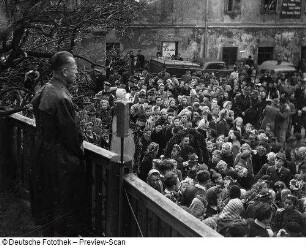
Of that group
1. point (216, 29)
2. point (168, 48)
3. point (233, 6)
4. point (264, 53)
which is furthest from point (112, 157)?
point (264, 53)

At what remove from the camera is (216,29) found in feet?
89.6

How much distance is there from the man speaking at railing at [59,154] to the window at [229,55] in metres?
24.4

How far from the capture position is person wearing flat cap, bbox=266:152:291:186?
7945mm

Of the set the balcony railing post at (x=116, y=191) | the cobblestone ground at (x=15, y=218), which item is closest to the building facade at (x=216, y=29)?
the cobblestone ground at (x=15, y=218)

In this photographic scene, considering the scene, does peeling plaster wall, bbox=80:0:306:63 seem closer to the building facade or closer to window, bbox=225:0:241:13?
the building facade

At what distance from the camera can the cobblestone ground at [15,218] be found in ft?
14.3

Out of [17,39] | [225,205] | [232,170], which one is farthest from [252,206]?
[17,39]

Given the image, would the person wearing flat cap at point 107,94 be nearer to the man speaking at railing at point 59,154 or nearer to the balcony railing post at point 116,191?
the man speaking at railing at point 59,154

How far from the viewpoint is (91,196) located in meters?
4.09

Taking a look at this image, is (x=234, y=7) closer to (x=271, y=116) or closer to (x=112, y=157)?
(x=271, y=116)

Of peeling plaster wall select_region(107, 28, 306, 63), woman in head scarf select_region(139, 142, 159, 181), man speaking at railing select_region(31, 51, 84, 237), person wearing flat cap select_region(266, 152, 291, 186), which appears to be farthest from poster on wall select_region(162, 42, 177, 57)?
man speaking at railing select_region(31, 51, 84, 237)

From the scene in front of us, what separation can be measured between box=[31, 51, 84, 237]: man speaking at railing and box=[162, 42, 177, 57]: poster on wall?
930 inches

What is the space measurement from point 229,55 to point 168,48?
11.4ft

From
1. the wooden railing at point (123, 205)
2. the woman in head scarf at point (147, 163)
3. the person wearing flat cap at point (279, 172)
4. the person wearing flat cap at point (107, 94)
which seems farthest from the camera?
the person wearing flat cap at point (107, 94)
